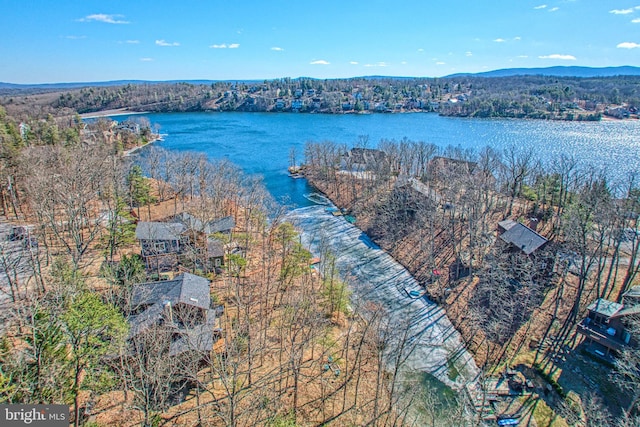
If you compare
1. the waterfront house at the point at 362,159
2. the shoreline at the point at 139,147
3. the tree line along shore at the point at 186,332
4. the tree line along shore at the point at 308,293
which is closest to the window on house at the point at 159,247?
the tree line along shore at the point at 186,332

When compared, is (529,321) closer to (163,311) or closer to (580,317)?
(580,317)

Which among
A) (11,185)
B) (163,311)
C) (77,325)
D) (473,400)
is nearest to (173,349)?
(163,311)

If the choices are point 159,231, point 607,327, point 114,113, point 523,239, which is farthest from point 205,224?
point 114,113

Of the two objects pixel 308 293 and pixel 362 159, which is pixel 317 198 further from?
pixel 308 293

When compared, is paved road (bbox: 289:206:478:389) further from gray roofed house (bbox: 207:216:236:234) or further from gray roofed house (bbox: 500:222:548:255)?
gray roofed house (bbox: 500:222:548:255)

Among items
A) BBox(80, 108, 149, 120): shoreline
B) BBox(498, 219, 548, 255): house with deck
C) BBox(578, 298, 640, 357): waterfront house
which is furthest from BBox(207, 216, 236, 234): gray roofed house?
BBox(80, 108, 149, 120): shoreline

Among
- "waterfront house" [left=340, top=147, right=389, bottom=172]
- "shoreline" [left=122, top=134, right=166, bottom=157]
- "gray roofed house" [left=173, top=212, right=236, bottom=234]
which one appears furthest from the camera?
"shoreline" [left=122, top=134, right=166, bottom=157]

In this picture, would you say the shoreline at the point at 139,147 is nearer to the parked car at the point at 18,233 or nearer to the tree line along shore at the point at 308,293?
the tree line along shore at the point at 308,293
